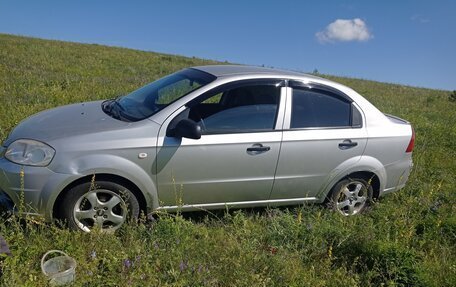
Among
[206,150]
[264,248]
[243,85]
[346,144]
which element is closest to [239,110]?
[243,85]

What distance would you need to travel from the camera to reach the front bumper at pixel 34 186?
354 cm

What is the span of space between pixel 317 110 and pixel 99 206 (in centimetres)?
251

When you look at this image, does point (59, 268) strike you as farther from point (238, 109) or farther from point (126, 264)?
point (238, 109)

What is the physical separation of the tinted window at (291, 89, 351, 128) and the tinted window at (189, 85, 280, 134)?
0.25m

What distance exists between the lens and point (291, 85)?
4488mm

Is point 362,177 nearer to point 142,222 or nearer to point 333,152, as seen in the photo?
point 333,152

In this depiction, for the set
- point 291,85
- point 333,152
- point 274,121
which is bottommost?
point 333,152

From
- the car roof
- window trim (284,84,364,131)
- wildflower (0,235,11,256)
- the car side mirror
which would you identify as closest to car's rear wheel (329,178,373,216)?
window trim (284,84,364,131)

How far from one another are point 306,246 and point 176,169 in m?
1.46

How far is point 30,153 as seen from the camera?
3621mm

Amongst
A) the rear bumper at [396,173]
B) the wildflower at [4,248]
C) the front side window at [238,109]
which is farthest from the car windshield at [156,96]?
the rear bumper at [396,173]

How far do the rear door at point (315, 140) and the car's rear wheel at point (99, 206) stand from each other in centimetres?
159

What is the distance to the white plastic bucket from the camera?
2951 millimetres

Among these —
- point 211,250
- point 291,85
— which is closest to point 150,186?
point 211,250
